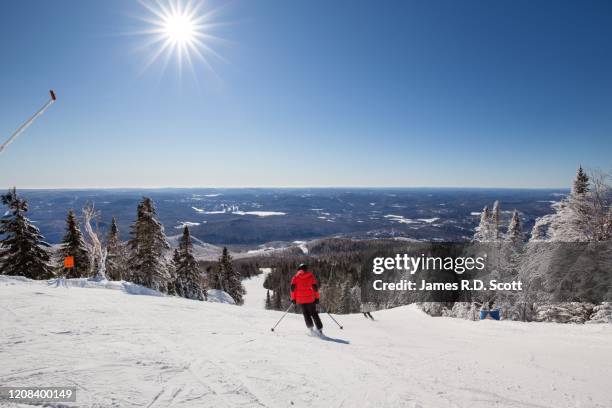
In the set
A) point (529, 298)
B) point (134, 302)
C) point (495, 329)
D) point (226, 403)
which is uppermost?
point (226, 403)

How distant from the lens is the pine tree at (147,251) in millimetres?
25656

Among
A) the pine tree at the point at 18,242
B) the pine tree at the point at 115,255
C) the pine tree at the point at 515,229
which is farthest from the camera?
the pine tree at the point at 515,229

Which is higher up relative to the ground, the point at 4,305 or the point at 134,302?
the point at 4,305

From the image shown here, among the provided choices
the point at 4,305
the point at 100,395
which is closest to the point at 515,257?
the point at 100,395

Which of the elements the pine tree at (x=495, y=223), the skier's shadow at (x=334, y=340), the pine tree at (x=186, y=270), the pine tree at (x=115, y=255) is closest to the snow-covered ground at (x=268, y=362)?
the skier's shadow at (x=334, y=340)

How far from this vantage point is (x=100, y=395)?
3531 millimetres

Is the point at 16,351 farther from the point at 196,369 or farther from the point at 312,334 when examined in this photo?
the point at 312,334

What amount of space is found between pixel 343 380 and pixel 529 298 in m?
19.2

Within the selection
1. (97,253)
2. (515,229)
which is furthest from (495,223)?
(97,253)

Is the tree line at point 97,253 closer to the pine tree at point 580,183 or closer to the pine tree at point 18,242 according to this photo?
the pine tree at point 18,242

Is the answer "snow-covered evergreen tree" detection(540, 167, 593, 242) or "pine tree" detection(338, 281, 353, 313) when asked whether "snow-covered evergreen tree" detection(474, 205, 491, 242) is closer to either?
"snow-covered evergreen tree" detection(540, 167, 593, 242)

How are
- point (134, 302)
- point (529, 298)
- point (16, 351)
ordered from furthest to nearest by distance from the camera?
point (529, 298) → point (134, 302) → point (16, 351)

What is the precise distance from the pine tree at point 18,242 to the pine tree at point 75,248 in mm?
3133

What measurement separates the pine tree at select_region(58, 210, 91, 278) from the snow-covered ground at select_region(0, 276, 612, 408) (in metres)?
20.7
